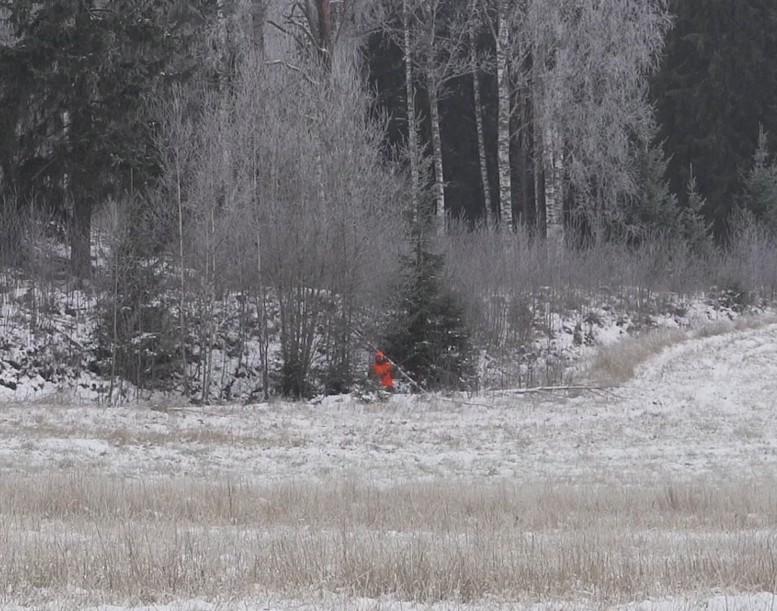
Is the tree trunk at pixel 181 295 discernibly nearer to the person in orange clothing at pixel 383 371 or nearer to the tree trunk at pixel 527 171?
the person in orange clothing at pixel 383 371

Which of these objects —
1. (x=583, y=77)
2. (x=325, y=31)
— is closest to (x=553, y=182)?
(x=583, y=77)

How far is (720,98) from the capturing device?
46.2 metres

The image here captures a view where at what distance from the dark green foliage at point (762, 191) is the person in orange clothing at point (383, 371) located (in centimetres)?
2503

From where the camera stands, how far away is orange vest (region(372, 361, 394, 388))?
21.1 metres

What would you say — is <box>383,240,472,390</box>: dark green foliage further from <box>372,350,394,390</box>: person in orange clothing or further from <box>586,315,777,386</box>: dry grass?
<box>586,315,777,386</box>: dry grass

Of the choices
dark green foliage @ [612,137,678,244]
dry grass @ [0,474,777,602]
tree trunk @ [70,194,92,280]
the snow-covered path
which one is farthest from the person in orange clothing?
dark green foliage @ [612,137,678,244]

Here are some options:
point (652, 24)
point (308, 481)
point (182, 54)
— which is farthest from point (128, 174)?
point (652, 24)

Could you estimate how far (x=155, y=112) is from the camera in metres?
22.8

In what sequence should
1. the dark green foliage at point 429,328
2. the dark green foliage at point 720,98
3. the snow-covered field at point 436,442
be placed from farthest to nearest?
the dark green foliage at point 720,98 → the dark green foliage at point 429,328 → the snow-covered field at point 436,442

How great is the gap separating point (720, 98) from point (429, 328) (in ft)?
97.7

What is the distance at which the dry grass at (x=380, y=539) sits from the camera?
6.36 metres

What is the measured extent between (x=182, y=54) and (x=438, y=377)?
9494 mm

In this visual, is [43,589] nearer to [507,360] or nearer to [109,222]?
[109,222]

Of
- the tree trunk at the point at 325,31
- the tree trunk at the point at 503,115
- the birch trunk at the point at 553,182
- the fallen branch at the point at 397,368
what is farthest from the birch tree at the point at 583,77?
the fallen branch at the point at 397,368
